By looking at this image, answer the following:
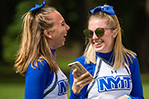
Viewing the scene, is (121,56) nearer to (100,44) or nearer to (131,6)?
(100,44)

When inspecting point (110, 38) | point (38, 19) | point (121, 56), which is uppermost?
point (38, 19)

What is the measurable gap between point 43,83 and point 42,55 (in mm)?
397

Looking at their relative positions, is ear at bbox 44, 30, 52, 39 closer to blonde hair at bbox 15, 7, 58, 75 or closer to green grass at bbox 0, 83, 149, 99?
blonde hair at bbox 15, 7, 58, 75

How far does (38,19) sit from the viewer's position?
3848 millimetres

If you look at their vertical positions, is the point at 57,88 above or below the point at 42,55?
below

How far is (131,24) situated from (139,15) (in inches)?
41.2

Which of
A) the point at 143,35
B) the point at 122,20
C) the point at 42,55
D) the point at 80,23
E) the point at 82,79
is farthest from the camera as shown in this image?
the point at 143,35

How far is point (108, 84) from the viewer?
3.75 metres

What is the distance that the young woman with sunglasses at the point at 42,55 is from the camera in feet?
11.3

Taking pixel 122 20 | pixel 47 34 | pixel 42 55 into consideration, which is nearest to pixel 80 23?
pixel 122 20

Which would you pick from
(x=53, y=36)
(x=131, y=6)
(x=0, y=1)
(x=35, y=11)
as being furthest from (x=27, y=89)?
(x=0, y=1)

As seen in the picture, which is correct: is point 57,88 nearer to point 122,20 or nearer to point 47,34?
point 47,34

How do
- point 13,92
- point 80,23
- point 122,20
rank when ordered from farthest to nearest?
point 122,20
point 80,23
point 13,92

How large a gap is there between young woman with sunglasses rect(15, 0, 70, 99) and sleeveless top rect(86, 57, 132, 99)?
40cm
